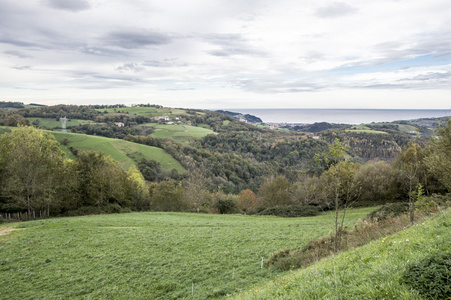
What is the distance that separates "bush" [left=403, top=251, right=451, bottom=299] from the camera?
4422 millimetres

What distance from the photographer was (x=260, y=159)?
5694 inches

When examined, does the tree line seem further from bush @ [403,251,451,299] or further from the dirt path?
bush @ [403,251,451,299]

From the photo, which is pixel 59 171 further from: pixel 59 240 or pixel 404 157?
pixel 404 157

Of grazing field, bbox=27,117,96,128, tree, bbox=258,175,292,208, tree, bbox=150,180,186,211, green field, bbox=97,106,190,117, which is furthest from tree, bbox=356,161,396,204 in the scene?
green field, bbox=97,106,190,117

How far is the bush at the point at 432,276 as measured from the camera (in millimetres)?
4422

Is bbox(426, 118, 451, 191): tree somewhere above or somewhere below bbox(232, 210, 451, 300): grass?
above

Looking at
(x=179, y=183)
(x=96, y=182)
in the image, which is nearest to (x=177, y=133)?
(x=179, y=183)

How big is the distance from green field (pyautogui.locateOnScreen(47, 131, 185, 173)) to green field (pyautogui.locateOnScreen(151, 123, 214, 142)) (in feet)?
131

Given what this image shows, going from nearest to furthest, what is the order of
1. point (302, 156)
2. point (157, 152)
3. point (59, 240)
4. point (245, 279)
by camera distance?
point (245, 279), point (59, 240), point (157, 152), point (302, 156)

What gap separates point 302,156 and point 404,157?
96.6 m

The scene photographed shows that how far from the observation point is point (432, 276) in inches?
183

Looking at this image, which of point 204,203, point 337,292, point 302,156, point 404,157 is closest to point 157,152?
point 204,203

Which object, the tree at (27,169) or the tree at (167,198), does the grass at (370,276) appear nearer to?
the tree at (27,169)

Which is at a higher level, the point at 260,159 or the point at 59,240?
the point at 59,240
